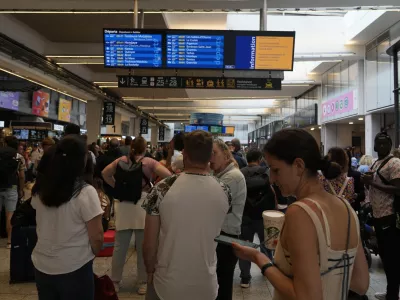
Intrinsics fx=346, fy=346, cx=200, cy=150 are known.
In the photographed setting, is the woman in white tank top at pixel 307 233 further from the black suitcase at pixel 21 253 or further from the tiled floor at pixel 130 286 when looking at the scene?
the black suitcase at pixel 21 253

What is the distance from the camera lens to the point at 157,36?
243 inches

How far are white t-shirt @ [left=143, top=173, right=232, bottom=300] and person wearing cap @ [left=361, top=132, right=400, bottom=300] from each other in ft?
6.80

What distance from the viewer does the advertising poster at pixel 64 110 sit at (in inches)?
845

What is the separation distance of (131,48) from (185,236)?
196 inches

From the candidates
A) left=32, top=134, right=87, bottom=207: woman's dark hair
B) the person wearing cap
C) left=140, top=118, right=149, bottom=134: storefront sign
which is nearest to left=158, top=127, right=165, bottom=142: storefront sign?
left=140, top=118, right=149, bottom=134: storefront sign

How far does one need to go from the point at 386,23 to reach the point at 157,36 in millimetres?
7697

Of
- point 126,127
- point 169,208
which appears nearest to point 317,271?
point 169,208

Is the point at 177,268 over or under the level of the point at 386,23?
under

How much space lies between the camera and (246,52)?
621 centimetres

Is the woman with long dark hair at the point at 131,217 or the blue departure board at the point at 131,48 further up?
the blue departure board at the point at 131,48

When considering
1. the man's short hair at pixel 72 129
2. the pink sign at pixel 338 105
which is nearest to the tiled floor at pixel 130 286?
the man's short hair at pixel 72 129

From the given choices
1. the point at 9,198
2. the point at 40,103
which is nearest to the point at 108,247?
the point at 9,198

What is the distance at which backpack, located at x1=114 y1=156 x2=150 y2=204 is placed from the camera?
12.1 feet

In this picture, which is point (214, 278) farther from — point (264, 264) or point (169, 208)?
point (264, 264)
